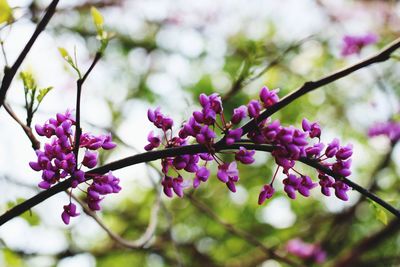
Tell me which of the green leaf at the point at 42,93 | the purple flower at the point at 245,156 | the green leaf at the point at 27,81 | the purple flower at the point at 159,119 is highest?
the green leaf at the point at 27,81

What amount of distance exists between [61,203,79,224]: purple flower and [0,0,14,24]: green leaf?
0.84m

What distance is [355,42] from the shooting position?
4.37 m

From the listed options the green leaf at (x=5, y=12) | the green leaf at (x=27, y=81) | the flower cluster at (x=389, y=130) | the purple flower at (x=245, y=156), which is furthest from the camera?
the flower cluster at (x=389, y=130)

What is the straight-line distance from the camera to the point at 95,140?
146 centimetres

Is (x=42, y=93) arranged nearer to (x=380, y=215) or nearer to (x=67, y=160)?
(x=67, y=160)

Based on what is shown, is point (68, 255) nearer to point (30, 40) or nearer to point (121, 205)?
point (121, 205)

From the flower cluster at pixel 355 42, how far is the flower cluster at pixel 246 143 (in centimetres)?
318

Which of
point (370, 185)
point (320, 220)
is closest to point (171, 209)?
point (320, 220)

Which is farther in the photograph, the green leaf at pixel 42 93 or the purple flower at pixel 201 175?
the green leaf at pixel 42 93

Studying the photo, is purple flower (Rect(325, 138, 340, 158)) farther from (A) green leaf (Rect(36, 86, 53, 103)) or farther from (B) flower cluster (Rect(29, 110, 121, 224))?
(A) green leaf (Rect(36, 86, 53, 103))

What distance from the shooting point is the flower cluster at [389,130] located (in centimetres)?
452

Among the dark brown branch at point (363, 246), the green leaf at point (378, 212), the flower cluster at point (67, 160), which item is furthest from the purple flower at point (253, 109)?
the dark brown branch at point (363, 246)

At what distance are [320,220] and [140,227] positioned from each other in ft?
6.92

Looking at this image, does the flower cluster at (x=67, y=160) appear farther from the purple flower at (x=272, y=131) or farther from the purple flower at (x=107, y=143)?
the purple flower at (x=272, y=131)
